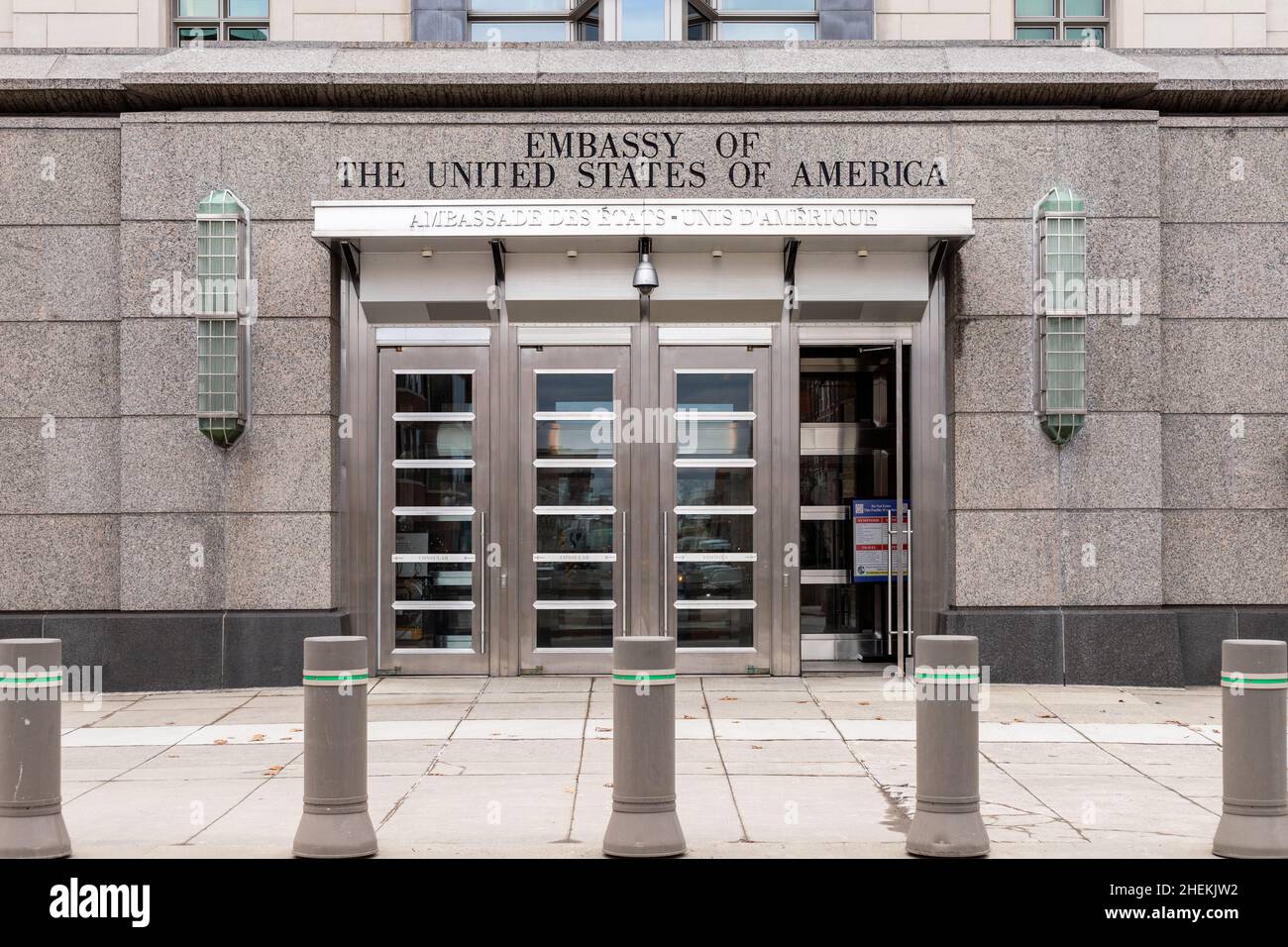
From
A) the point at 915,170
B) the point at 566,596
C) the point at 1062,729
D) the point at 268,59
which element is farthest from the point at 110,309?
the point at 1062,729

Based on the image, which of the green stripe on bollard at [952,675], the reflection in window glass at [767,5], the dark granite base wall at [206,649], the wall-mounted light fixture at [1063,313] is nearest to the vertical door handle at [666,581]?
the dark granite base wall at [206,649]

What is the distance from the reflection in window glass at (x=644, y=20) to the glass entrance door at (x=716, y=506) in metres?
3.80

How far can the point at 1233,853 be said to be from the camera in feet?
21.8

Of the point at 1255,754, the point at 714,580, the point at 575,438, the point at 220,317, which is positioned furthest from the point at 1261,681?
the point at 220,317

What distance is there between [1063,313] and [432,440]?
6372mm

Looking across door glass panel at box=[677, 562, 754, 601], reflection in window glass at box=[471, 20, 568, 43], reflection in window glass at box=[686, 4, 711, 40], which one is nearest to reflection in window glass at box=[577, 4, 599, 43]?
reflection in window glass at box=[471, 20, 568, 43]

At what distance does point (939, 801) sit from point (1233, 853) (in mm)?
1534

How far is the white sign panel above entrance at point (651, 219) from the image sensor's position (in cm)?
1198

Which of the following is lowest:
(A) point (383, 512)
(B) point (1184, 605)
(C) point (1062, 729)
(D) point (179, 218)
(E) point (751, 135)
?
A: (C) point (1062, 729)

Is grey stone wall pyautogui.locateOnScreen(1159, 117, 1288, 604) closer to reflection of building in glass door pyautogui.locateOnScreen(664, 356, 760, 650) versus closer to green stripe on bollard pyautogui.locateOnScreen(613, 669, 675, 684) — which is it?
reflection of building in glass door pyautogui.locateOnScreen(664, 356, 760, 650)

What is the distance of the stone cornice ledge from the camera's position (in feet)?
41.6

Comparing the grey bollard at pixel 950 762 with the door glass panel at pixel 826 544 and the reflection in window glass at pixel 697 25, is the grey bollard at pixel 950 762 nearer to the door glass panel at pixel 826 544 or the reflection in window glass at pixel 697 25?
the door glass panel at pixel 826 544

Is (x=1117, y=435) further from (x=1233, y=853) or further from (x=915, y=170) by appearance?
(x=1233, y=853)

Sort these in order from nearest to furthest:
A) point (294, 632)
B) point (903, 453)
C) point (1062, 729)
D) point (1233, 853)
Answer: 1. point (1233, 853)
2. point (1062, 729)
3. point (294, 632)
4. point (903, 453)
